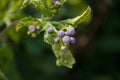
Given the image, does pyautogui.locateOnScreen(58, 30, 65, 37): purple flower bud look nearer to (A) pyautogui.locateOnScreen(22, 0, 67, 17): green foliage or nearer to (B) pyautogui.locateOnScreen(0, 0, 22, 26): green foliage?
(A) pyautogui.locateOnScreen(22, 0, 67, 17): green foliage

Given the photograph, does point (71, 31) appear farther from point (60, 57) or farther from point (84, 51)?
point (84, 51)

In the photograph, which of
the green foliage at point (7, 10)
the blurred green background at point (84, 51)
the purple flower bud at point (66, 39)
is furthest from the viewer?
the blurred green background at point (84, 51)

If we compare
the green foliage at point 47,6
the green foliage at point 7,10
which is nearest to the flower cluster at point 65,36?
the green foliage at point 47,6

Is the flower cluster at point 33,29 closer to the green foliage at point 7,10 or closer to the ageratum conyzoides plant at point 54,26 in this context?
the ageratum conyzoides plant at point 54,26

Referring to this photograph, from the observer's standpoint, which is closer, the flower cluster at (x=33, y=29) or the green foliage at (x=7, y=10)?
the flower cluster at (x=33, y=29)

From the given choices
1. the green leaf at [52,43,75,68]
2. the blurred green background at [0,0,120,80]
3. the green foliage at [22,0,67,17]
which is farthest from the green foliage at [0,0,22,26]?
the green leaf at [52,43,75,68]

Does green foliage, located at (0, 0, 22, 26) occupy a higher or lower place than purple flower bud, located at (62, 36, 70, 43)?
lower

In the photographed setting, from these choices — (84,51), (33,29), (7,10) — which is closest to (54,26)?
(33,29)

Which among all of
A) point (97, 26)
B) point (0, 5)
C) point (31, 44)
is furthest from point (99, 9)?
point (0, 5)

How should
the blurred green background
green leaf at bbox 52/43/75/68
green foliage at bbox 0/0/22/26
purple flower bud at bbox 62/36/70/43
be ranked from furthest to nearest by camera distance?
the blurred green background, green foliage at bbox 0/0/22/26, green leaf at bbox 52/43/75/68, purple flower bud at bbox 62/36/70/43
